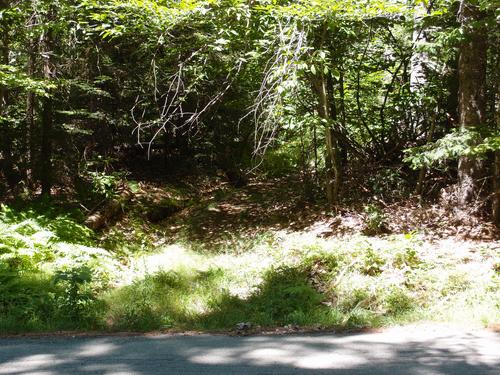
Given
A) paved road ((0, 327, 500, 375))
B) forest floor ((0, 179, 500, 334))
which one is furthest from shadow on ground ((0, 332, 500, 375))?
forest floor ((0, 179, 500, 334))

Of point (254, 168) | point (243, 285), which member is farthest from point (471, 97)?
point (243, 285)

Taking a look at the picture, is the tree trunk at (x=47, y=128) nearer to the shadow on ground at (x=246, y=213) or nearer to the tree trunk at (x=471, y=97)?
the shadow on ground at (x=246, y=213)

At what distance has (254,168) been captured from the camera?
9.97m

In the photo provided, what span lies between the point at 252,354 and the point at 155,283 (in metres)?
4.20

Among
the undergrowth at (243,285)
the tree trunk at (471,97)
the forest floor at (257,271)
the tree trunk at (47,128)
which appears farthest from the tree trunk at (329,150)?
the tree trunk at (47,128)

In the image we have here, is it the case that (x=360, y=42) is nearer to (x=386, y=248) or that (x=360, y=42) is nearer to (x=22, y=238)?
(x=386, y=248)

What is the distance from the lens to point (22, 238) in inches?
388

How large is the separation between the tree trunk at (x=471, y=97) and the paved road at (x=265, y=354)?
208 inches

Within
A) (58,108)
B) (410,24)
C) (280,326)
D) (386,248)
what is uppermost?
(410,24)

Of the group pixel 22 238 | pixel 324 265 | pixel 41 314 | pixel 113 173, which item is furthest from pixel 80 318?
pixel 113 173

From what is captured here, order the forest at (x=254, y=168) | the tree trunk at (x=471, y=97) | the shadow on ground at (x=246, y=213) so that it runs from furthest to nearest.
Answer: the shadow on ground at (x=246, y=213) → the tree trunk at (x=471, y=97) → the forest at (x=254, y=168)

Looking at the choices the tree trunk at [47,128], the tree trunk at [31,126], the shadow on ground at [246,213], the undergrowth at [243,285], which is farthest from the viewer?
the tree trunk at [31,126]

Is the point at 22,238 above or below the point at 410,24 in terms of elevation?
below

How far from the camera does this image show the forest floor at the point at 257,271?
23.4ft
